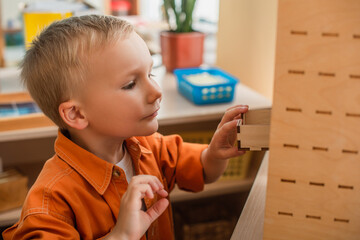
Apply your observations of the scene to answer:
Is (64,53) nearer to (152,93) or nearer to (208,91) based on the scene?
(152,93)

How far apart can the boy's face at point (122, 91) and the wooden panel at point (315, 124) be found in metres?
0.32

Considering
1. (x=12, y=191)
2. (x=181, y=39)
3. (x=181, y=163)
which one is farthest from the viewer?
(x=181, y=39)

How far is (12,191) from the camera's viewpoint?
1.29m

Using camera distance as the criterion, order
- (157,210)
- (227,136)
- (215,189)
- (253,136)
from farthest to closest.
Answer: (215,189) < (227,136) < (157,210) < (253,136)

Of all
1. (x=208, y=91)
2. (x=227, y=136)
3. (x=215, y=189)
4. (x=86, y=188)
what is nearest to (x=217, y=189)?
(x=215, y=189)

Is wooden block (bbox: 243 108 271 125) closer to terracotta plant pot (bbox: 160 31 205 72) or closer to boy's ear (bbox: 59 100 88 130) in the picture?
boy's ear (bbox: 59 100 88 130)

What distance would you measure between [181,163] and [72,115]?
30cm

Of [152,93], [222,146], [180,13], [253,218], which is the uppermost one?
[180,13]

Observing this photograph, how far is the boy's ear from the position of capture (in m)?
0.82

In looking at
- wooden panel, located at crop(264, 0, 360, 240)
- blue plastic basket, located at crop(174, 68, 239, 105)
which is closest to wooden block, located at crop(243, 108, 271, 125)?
wooden panel, located at crop(264, 0, 360, 240)

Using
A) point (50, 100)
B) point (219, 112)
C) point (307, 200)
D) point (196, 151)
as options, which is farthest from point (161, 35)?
point (307, 200)

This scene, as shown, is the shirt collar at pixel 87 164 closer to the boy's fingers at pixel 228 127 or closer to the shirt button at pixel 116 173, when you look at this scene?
the shirt button at pixel 116 173

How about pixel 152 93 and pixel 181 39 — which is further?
pixel 181 39

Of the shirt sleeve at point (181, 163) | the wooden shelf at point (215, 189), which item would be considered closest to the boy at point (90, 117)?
the shirt sleeve at point (181, 163)
